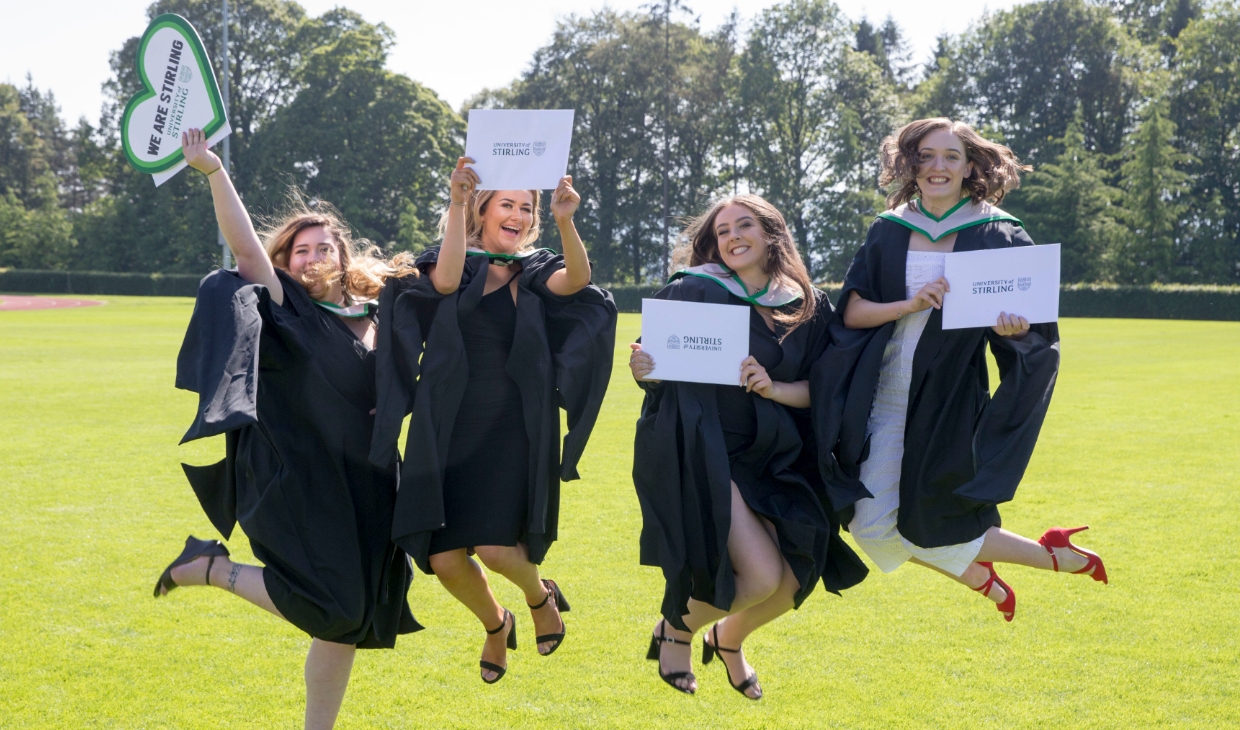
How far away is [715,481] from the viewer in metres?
4.07

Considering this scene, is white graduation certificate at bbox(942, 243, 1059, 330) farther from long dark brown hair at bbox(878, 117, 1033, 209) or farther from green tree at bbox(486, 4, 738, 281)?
green tree at bbox(486, 4, 738, 281)

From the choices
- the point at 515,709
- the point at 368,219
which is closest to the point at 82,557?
the point at 515,709

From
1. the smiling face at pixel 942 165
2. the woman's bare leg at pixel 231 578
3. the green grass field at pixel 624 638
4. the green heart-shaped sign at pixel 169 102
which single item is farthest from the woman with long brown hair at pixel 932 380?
the green heart-shaped sign at pixel 169 102

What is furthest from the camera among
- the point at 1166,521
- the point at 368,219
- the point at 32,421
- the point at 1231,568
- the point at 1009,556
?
the point at 368,219

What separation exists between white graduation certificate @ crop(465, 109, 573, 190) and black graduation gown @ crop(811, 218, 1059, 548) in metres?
1.25

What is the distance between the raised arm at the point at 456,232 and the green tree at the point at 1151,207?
171ft

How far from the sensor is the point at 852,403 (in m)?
4.21

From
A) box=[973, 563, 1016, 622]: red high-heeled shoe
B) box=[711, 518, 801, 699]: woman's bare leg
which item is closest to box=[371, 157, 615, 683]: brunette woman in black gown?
box=[711, 518, 801, 699]: woman's bare leg

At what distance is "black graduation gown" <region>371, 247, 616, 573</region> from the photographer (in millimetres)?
4016

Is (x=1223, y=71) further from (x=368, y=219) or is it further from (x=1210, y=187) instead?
(x=368, y=219)

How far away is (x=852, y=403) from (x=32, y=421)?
36.6 ft

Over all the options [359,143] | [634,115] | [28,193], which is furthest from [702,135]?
[28,193]

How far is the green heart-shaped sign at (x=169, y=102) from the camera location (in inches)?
164

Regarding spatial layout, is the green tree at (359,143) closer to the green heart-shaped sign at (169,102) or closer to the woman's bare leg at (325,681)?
the green heart-shaped sign at (169,102)
